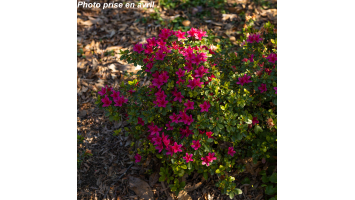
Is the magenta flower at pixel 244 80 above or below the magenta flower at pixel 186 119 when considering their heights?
above

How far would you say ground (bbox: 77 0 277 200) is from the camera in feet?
9.78

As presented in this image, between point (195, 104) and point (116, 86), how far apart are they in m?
1.68

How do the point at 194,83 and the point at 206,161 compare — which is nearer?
the point at 194,83

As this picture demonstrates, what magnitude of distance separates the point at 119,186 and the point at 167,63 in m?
1.48

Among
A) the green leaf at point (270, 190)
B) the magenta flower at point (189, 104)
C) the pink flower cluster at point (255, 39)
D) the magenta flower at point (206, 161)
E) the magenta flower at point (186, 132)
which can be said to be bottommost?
the green leaf at point (270, 190)

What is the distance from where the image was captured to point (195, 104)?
8.61 feet

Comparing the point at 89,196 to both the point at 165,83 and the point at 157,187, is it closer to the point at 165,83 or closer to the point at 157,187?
the point at 157,187

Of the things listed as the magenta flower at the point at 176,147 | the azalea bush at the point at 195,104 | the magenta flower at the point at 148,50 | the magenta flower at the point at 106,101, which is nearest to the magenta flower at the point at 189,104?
the azalea bush at the point at 195,104

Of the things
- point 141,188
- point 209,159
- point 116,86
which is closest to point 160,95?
point 209,159

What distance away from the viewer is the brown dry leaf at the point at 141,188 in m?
2.94

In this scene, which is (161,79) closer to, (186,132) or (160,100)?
(160,100)

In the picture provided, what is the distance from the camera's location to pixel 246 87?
261 cm

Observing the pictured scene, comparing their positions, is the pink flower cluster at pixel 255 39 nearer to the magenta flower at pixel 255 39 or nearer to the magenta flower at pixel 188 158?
the magenta flower at pixel 255 39

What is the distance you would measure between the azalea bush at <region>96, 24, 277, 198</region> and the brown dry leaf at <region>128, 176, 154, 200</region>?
24cm
